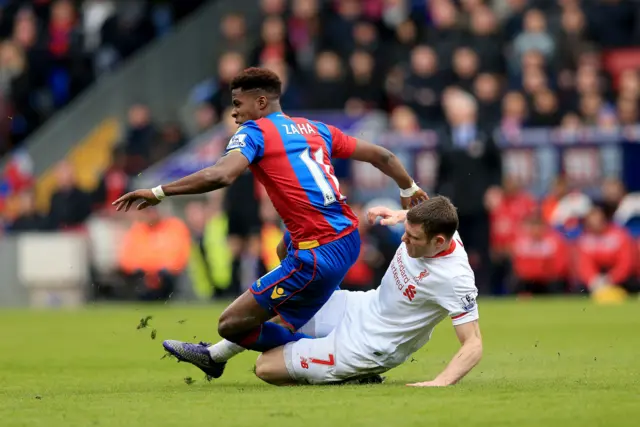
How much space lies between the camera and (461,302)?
8.17 m

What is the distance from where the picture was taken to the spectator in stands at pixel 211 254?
816 inches

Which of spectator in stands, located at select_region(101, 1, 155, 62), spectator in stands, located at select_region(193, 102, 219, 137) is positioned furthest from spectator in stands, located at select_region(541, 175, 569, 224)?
spectator in stands, located at select_region(101, 1, 155, 62)

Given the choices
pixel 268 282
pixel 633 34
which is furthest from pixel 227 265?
pixel 268 282

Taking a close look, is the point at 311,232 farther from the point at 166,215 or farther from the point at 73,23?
the point at 73,23

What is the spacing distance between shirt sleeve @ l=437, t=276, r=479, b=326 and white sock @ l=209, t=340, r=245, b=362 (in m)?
1.59

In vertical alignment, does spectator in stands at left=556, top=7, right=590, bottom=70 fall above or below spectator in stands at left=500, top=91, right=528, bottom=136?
above

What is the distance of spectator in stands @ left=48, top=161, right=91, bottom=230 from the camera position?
2203 cm

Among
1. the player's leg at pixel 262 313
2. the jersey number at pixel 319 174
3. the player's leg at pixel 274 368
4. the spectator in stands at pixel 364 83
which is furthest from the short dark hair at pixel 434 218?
the spectator in stands at pixel 364 83

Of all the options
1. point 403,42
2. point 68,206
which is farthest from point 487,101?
point 68,206

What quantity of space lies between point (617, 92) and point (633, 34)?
62.1 inches

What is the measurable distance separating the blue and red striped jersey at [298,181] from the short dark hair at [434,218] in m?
0.81

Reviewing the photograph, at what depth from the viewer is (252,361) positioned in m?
11.6

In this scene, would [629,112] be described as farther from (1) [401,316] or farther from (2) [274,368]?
(2) [274,368]

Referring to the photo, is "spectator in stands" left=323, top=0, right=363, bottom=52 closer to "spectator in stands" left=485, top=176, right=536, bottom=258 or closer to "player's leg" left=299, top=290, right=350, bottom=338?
"spectator in stands" left=485, top=176, right=536, bottom=258
